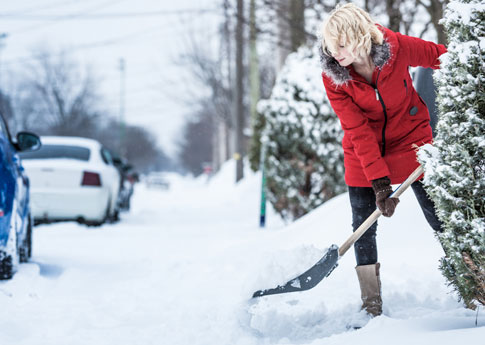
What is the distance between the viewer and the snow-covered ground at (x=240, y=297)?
2752mm

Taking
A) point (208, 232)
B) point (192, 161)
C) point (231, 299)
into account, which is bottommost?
point (192, 161)

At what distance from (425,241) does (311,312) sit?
116cm

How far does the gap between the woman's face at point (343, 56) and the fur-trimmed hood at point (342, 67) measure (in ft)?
0.15

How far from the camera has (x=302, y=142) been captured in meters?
6.64

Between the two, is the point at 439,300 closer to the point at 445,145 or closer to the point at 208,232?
the point at 445,145

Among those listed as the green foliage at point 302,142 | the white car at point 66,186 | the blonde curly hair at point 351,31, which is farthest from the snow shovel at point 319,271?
the white car at point 66,186

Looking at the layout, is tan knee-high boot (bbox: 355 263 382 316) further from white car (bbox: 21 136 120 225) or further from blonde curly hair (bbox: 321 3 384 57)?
white car (bbox: 21 136 120 225)

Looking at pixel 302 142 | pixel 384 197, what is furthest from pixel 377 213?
pixel 302 142

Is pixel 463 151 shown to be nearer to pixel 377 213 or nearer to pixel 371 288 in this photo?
pixel 377 213

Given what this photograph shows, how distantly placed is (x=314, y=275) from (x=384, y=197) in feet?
1.86

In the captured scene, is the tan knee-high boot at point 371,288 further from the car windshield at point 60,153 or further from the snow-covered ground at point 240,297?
the car windshield at point 60,153

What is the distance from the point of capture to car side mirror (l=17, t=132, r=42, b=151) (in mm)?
4379

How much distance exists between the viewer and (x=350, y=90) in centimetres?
271

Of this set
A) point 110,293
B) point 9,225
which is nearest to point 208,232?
point 110,293
